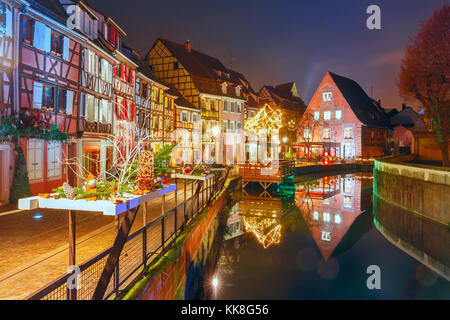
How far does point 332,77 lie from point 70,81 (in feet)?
149

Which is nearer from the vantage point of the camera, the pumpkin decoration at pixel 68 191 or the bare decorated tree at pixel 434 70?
the pumpkin decoration at pixel 68 191

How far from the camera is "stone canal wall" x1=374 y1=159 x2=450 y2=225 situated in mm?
15914

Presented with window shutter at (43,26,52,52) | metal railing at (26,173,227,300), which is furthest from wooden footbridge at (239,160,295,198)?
window shutter at (43,26,52,52)

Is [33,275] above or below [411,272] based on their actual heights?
above

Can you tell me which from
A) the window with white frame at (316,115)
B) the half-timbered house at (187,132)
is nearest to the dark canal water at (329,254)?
the half-timbered house at (187,132)

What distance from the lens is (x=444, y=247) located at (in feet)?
46.0

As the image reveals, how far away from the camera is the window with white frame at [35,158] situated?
16359mm

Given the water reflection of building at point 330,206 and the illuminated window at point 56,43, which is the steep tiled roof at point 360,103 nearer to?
the water reflection of building at point 330,206

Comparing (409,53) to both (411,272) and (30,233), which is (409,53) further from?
(30,233)

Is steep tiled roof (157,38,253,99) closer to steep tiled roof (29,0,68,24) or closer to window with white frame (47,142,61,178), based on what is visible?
steep tiled roof (29,0,68,24)

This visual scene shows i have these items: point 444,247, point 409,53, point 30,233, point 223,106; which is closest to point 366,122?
point 223,106

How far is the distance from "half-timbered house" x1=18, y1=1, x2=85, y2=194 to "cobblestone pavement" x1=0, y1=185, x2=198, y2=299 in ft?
13.7

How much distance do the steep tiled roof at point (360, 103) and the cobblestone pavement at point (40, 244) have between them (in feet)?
159

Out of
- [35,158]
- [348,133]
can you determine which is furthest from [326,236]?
[348,133]
